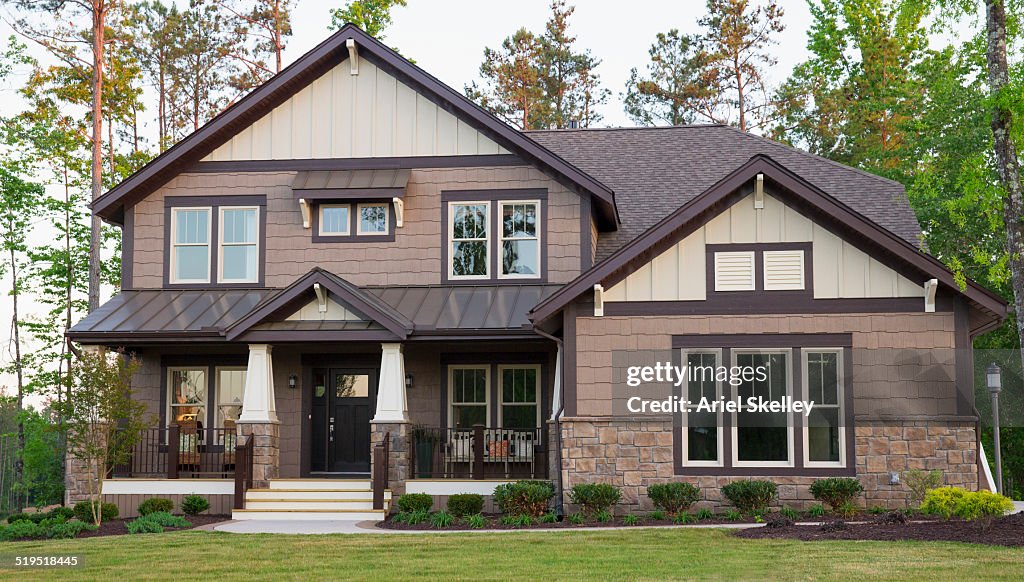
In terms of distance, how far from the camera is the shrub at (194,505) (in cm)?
1598

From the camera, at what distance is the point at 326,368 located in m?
17.9

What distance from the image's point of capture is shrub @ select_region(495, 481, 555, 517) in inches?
562

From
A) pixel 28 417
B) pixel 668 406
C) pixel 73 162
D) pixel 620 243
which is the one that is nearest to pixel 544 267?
pixel 620 243

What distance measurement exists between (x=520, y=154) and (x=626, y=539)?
778 centimetres

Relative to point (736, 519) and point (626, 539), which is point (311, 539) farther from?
point (736, 519)

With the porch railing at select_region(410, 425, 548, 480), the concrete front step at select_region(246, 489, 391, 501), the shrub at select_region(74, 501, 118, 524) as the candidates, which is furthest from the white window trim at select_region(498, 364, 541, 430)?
the shrub at select_region(74, 501, 118, 524)

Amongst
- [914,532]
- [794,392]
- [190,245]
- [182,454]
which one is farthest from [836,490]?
[190,245]

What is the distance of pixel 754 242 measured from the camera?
1466 cm

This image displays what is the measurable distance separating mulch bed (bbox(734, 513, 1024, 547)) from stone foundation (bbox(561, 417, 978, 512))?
1.68 meters

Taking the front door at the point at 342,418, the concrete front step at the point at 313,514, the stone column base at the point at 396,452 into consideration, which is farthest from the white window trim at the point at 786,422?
the front door at the point at 342,418

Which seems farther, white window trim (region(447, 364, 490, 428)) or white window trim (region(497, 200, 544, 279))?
Result: white window trim (region(497, 200, 544, 279))

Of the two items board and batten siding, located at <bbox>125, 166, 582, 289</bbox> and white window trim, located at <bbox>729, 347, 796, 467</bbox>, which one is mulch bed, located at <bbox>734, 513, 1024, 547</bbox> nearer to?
white window trim, located at <bbox>729, 347, 796, 467</bbox>

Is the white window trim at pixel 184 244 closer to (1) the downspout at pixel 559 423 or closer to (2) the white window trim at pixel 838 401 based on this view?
(1) the downspout at pixel 559 423

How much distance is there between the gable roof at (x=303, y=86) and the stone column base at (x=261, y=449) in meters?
4.75
